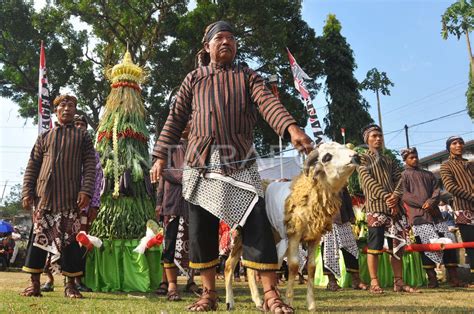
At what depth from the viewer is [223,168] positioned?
3.35 metres

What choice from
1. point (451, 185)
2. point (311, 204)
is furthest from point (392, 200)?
point (311, 204)

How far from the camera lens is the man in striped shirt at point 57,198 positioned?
4.84 m

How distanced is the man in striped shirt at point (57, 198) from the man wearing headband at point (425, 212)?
4.43 m

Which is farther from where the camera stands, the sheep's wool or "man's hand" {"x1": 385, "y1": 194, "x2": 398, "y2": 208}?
"man's hand" {"x1": 385, "y1": 194, "x2": 398, "y2": 208}

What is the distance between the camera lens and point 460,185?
6.66 metres

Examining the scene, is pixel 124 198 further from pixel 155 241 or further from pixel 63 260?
pixel 63 260

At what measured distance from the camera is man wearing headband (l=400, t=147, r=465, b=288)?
6875mm

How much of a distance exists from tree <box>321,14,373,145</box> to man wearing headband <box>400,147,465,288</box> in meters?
20.3

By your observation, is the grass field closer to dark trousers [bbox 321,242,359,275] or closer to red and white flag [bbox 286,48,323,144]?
dark trousers [bbox 321,242,359,275]

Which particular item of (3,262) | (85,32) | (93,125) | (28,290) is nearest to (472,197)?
(28,290)

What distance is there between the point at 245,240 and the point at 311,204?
24.8 inches

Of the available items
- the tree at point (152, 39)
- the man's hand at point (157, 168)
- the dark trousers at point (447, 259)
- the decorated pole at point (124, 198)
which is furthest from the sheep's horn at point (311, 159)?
the tree at point (152, 39)

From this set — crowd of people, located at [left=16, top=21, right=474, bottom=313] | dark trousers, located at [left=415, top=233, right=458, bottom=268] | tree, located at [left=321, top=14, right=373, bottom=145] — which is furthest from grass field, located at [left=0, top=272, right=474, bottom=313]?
tree, located at [left=321, top=14, right=373, bottom=145]

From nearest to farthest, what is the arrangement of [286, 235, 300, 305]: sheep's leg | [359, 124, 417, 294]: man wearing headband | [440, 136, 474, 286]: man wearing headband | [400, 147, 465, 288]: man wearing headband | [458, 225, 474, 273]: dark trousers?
[286, 235, 300, 305]: sheep's leg
[359, 124, 417, 294]: man wearing headband
[458, 225, 474, 273]: dark trousers
[440, 136, 474, 286]: man wearing headband
[400, 147, 465, 288]: man wearing headband
